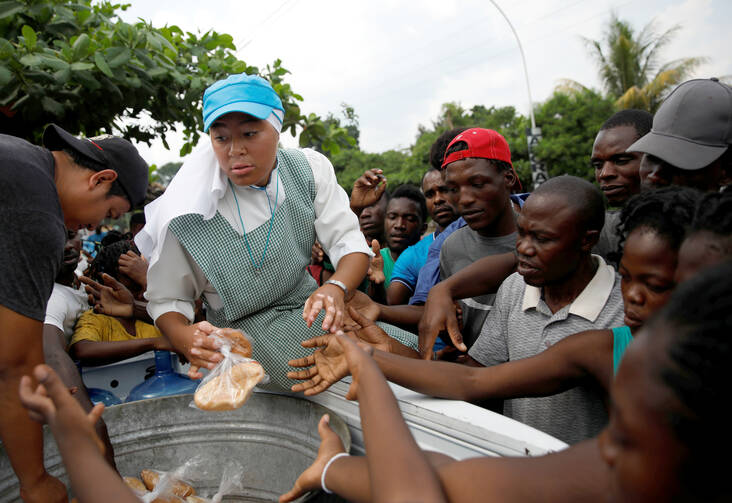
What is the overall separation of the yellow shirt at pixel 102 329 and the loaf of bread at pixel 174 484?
1.17 metres

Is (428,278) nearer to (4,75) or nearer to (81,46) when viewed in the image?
(81,46)

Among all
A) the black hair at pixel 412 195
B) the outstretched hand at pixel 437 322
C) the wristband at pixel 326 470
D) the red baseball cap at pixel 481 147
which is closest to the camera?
the wristband at pixel 326 470

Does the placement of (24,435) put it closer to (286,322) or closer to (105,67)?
(286,322)

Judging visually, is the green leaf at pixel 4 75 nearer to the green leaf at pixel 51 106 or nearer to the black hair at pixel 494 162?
the green leaf at pixel 51 106

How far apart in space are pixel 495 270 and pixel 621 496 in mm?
1508

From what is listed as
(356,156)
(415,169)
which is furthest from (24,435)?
(356,156)

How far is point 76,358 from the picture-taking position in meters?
2.71

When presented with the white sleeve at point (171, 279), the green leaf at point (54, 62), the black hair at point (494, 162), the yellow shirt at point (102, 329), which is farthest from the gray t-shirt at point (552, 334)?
the green leaf at point (54, 62)

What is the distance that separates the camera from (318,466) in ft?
4.27

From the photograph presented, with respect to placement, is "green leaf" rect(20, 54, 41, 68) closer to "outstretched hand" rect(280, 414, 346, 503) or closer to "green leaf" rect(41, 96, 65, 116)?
"green leaf" rect(41, 96, 65, 116)

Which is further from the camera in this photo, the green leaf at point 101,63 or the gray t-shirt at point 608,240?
the green leaf at point 101,63

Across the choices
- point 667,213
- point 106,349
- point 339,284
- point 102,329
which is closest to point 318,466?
point 339,284

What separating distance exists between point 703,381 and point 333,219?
1.68m

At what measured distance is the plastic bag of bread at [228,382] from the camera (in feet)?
5.21
